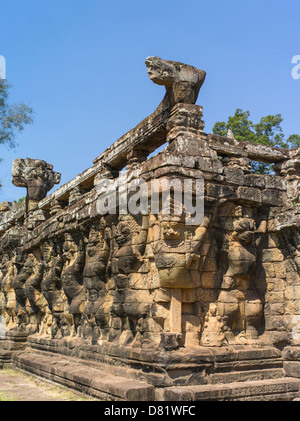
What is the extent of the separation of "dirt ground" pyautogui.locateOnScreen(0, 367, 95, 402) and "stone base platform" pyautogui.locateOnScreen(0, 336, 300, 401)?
185mm

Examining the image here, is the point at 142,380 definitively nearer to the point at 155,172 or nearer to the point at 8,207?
the point at 155,172

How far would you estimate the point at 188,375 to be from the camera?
6582 millimetres

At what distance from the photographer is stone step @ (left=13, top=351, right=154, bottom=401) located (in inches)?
253

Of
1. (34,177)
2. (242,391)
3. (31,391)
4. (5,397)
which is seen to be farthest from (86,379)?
(34,177)

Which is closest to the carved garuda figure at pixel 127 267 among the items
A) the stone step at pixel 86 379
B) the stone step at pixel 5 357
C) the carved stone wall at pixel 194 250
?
the carved stone wall at pixel 194 250

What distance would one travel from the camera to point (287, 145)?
69.7ft

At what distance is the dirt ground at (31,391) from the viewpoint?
7.89 meters

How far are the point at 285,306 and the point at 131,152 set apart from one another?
3.79 metres

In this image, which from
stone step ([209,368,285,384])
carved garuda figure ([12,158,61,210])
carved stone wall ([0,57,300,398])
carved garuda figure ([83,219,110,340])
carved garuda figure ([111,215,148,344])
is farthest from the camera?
carved garuda figure ([12,158,61,210])

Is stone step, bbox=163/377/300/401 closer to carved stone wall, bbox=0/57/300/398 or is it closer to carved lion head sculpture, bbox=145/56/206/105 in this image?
carved stone wall, bbox=0/57/300/398

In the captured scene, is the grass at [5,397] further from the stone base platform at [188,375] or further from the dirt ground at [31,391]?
the stone base platform at [188,375]

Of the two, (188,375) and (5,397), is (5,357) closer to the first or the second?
(5,397)

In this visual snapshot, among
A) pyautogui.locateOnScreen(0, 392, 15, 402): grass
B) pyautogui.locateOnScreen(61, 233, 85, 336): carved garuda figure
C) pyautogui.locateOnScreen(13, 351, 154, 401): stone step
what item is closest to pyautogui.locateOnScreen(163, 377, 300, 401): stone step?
pyautogui.locateOnScreen(13, 351, 154, 401): stone step

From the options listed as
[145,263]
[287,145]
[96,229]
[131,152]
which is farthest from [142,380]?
[287,145]
